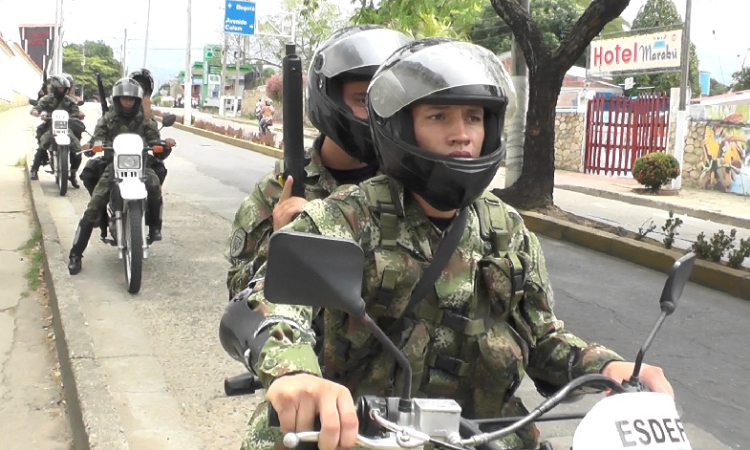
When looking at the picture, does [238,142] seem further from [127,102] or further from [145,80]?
[127,102]

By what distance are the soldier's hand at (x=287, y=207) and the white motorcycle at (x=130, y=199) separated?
384 cm

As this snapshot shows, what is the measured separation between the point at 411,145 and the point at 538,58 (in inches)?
379

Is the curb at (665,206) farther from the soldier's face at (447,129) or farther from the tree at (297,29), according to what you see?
the tree at (297,29)

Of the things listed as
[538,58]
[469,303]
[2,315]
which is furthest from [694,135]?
[469,303]

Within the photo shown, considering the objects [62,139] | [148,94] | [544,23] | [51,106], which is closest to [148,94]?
[148,94]

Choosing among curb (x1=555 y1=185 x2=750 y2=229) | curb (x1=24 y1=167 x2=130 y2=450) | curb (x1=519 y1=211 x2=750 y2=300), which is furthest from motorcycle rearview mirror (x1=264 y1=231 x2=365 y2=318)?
curb (x1=555 y1=185 x2=750 y2=229)

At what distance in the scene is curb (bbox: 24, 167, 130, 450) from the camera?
3.74m

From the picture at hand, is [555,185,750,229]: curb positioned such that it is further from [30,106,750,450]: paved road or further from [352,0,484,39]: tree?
[352,0,484,39]: tree

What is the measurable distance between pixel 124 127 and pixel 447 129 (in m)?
5.94

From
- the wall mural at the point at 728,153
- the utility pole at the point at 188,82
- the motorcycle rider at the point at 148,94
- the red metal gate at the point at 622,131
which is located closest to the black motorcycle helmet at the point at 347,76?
the motorcycle rider at the point at 148,94

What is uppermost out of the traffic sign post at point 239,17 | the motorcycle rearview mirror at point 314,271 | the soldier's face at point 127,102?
the traffic sign post at point 239,17

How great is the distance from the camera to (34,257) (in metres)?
8.17

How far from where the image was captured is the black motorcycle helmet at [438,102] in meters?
1.89

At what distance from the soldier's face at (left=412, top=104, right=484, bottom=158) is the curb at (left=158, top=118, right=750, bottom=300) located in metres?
6.03
